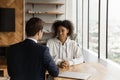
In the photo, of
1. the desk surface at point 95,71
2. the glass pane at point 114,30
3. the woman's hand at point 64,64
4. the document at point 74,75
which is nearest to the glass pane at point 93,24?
the glass pane at point 114,30

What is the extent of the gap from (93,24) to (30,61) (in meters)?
4.17

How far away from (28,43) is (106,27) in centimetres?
290

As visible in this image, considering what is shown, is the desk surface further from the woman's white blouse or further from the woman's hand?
the woman's white blouse

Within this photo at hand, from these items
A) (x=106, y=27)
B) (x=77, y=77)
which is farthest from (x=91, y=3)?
(x=77, y=77)

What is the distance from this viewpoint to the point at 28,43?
2.16 meters

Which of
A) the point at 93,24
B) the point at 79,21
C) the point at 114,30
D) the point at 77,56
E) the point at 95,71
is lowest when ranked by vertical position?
the point at 95,71

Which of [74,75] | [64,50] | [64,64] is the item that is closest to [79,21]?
[64,50]

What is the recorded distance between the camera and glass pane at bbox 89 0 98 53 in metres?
5.82

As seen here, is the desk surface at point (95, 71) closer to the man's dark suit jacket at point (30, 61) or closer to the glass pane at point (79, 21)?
the man's dark suit jacket at point (30, 61)

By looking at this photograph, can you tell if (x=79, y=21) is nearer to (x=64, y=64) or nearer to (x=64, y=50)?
(x=64, y=50)

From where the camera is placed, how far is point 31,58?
7.03 ft

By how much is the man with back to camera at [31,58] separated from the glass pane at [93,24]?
145 inches

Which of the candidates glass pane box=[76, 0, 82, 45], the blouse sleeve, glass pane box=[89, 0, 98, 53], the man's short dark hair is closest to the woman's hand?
the blouse sleeve

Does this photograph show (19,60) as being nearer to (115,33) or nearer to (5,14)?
(115,33)
